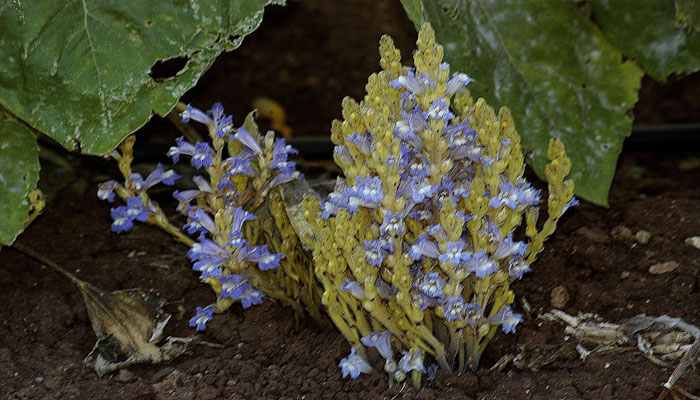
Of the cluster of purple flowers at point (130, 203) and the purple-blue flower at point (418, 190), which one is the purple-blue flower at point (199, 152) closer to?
the cluster of purple flowers at point (130, 203)

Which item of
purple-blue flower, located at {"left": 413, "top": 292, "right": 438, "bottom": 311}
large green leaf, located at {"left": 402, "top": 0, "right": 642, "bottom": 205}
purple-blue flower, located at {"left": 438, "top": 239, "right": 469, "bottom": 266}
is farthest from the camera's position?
large green leaf, located at {"left": 402, "top": 0, "right": 642, "bottom": 205}

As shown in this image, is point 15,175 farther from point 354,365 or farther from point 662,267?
point 662,267

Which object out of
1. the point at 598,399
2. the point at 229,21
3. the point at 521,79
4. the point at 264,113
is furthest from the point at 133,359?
the point at 264,113

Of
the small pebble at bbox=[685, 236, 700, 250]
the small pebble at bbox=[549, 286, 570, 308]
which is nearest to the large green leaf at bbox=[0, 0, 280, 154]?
the small pebble at bbox=[549, 286, 570, 308]

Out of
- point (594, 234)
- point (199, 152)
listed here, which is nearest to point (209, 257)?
point (199, 152)

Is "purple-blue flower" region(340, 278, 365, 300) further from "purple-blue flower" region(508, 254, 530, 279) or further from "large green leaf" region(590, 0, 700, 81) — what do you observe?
"large green leaf" region(590, 0, 700, 81)

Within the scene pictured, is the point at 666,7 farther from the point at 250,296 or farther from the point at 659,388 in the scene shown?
the point at 250,296
